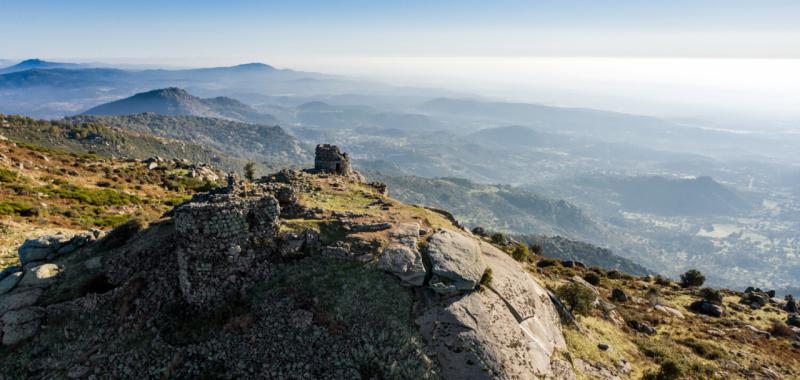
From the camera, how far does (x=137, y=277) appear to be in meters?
21.0

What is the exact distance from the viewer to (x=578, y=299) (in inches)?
1113

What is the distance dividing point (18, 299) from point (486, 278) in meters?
26.4

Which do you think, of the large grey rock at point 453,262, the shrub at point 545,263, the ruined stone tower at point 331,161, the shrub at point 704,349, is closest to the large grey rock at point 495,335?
the large grey rock at point 453,262

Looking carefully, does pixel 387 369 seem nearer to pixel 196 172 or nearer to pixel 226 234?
pixel 226 234

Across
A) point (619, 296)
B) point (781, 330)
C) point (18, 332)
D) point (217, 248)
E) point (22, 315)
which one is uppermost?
point (217, 248)

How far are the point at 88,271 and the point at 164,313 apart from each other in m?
8.37

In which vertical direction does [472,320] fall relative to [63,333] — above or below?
above

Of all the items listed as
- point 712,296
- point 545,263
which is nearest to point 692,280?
point 712,296

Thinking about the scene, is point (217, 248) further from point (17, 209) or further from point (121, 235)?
point (17, 209)

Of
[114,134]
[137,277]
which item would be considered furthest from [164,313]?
[114,134]

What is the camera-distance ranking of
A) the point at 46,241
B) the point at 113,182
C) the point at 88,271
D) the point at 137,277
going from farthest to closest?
the point at 113,182, the point at 46,241, the point at 88,271, the point at 137,277

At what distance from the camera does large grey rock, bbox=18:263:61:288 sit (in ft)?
73.8

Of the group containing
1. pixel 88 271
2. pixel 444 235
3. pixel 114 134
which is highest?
pixel 444 235

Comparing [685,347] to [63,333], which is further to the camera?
[685,347]
